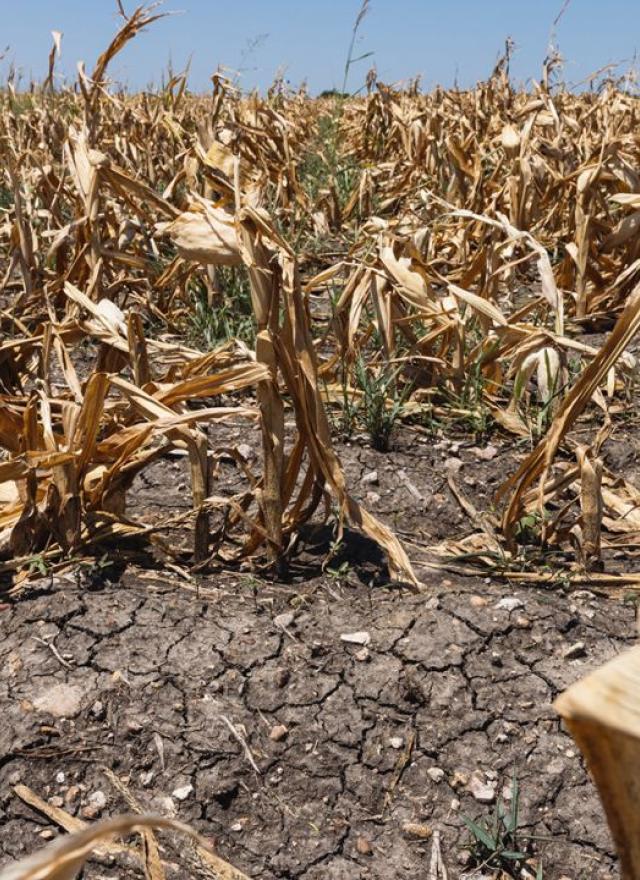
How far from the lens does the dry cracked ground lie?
148 cm

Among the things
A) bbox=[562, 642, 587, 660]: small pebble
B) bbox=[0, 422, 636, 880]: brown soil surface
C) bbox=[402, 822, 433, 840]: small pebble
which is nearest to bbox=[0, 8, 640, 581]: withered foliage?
bbox=[0, 422, 636, 880]: brown soil surface

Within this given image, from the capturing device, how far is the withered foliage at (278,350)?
1848 millimetres

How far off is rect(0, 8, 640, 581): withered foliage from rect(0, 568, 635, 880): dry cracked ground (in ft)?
0.52

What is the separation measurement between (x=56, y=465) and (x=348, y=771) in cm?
85

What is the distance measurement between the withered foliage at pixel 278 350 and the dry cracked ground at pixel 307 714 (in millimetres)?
159

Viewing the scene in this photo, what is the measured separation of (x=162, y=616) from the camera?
1834 mm

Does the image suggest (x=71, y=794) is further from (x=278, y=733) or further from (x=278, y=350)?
(x=278, y=350)

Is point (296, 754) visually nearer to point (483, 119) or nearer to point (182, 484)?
point (182, 484)

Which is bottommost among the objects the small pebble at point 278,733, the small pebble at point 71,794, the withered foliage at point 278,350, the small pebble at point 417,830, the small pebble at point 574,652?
the small pebble at point 417,830

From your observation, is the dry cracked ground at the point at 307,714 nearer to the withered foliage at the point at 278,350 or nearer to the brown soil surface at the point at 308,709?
the brown soil surface at the point at 308,709

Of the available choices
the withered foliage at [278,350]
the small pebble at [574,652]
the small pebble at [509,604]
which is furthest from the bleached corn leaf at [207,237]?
the small pebble at [574,652]

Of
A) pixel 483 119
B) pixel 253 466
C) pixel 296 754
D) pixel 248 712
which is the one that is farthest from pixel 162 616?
pixel 483 119

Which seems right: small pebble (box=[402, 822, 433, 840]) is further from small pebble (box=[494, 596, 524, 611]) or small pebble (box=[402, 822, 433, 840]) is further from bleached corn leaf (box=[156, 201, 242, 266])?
bleached corn leaf (box=[156, 201, 242, 266])

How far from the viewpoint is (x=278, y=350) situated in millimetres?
1812
